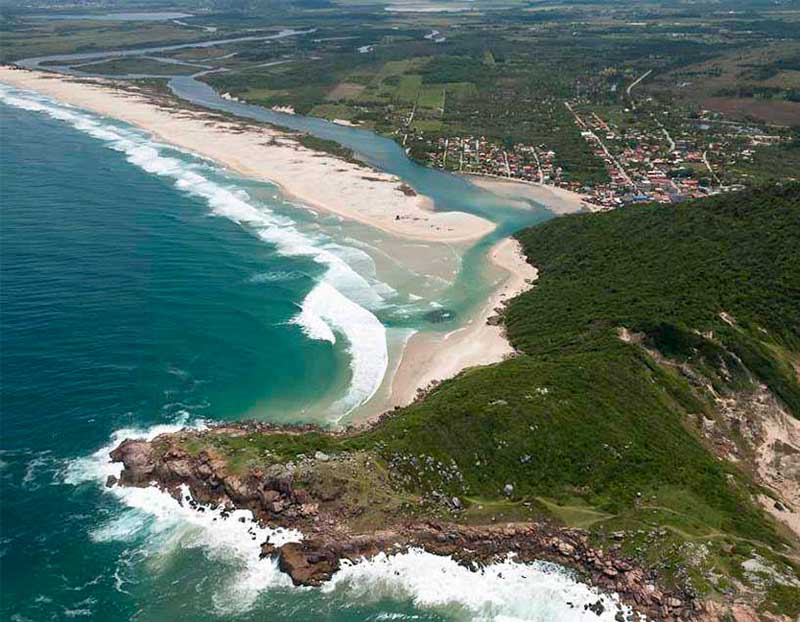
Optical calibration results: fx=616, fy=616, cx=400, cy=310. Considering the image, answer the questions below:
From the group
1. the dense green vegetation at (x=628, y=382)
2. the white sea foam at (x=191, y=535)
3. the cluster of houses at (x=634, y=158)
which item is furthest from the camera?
the cluster of houses at (x=634, y=158)

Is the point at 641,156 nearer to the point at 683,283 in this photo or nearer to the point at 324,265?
the point at 683,283

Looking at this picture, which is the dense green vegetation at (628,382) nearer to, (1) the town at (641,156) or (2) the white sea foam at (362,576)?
(2) the white sea foam at (362,576)

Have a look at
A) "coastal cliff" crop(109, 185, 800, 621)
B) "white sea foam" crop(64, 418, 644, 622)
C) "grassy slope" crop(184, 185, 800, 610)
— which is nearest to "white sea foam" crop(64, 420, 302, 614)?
"white sea foam" crop(64, 418, 644, 622)

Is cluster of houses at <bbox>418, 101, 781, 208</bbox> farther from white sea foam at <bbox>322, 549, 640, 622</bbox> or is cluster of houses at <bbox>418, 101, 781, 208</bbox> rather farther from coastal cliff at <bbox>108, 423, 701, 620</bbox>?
white sea foam at <bbox>322, 549, 640, 622</bbox>

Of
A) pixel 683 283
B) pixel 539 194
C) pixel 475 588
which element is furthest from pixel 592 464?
pixel 539 194

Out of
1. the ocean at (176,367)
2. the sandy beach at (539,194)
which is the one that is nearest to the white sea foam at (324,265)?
the ocean at (176,367)

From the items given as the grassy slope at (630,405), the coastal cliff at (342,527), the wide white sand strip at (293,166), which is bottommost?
the wide white sand strip at (293,166)
